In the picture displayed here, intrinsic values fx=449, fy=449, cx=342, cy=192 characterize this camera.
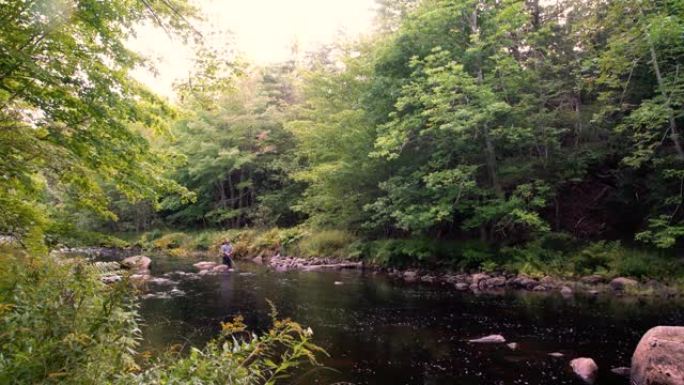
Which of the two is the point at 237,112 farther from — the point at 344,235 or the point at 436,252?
the point at 436,252

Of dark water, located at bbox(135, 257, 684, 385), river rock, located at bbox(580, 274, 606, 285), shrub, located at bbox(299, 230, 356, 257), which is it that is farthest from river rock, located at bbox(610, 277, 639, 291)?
shrub, located at bbox(299, 230, 356, 257)

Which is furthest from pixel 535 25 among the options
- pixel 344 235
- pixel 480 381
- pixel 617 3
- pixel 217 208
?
pixel 217 208

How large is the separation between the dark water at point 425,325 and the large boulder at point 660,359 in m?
0.39

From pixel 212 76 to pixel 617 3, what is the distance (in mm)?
15159

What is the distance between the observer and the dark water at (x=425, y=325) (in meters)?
7.66

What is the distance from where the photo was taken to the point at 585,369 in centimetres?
731

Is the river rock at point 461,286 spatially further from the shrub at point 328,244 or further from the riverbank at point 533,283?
the shrub at point 328,244

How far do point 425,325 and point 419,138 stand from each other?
10.6 metres

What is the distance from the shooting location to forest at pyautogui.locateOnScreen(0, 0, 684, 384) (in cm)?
484

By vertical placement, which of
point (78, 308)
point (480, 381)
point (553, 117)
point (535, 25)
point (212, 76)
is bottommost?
point (480, 381)

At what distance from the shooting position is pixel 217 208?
3769 centimetres

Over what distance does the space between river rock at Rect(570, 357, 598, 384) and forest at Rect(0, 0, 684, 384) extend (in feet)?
17.4

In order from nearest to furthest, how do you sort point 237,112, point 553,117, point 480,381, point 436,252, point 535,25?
point 480,381 → point 553,117 → point 436,252 → point 535,25 → point 237,112

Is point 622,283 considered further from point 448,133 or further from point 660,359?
point 660,359
